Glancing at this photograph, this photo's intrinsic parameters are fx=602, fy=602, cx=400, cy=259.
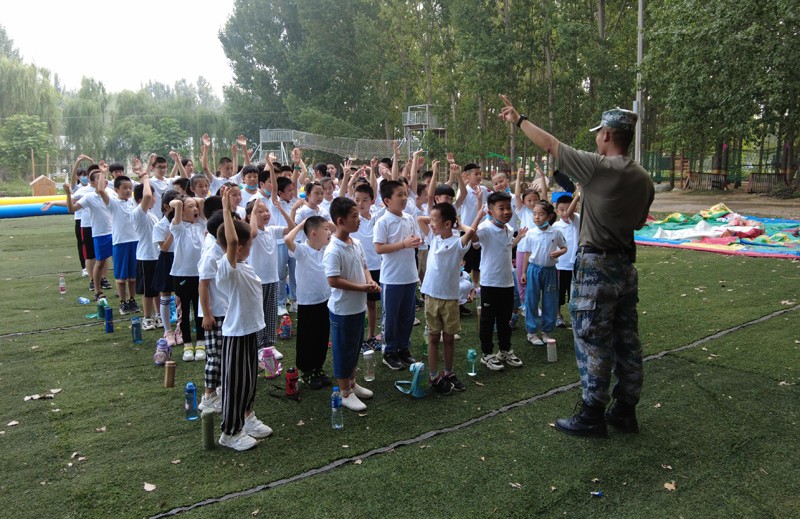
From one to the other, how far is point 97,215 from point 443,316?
605cm

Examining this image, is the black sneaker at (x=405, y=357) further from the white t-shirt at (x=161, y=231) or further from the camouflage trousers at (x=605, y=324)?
the white t-shirt at (x=161, y=231)

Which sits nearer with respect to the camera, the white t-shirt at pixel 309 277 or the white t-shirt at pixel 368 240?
the white t-shirt at pixel 309 277

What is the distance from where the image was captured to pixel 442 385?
5.30 metres

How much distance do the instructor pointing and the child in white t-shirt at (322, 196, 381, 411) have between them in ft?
5.24

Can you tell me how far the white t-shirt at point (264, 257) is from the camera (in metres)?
5.99

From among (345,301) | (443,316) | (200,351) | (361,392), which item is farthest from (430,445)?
(200,351)

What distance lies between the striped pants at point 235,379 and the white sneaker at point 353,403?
0.94m

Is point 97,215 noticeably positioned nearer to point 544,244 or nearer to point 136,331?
point 136,331

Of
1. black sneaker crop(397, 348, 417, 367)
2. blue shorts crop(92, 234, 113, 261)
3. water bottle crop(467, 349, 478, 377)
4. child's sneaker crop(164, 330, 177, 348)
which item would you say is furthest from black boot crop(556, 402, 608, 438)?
blue shorts crop(92, 234, 113, 261)

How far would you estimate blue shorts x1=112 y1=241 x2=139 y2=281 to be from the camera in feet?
26.7

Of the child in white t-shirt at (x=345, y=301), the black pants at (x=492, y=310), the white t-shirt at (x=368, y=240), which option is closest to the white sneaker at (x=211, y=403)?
the child in white t-shirt at (x=345, y=301)

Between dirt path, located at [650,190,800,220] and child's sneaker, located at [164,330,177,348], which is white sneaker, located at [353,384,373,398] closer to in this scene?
child's sneaker, located at [164,330,177,348]

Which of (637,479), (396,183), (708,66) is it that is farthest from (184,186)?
(708,66)

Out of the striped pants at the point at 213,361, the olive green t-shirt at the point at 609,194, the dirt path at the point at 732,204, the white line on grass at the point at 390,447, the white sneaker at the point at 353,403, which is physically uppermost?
the olive green t-shirt at the point at 609,194
